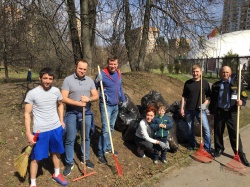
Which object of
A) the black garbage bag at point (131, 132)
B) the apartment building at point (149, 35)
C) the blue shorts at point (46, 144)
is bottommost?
the black garbage bag at point (131, 132)

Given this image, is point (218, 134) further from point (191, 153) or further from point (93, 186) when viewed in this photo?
point (93, 186)

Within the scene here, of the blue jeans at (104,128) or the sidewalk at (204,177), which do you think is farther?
the blue jeans at (104,128)

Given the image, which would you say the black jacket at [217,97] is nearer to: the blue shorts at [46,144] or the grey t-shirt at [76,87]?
the grey t-shirt at [76,87]

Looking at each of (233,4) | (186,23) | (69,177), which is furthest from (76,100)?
(233,4)

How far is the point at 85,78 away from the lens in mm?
3871

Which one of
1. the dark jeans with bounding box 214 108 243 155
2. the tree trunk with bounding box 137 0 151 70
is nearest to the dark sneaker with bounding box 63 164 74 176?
the dark jeans with bounding box 214 108 243 155

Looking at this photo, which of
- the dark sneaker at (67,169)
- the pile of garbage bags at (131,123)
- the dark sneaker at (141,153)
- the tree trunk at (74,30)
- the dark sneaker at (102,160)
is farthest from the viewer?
the tree trunk at (74,30)

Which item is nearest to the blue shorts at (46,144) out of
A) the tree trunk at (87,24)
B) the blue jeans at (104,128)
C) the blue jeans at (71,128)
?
the blue jeans at (71,128)

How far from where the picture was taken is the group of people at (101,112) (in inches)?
132

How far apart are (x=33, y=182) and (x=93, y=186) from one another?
0.88 m

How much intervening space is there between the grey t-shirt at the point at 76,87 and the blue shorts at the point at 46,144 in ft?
1.64

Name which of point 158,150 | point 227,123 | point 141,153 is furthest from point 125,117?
point 227,123

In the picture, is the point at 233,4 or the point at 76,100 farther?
the point at 233,4

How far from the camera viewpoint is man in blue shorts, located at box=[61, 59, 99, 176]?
3695 millimetres
